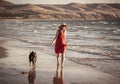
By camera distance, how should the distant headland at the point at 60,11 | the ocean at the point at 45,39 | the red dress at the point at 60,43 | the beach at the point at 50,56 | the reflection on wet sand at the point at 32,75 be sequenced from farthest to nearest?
the distant headland at the point at 60,11, the ocean at the point at 45,39, the red dress at the point at 60,43, the beach at the point at 50,56, the reflection on wet sand at the point at 32,75

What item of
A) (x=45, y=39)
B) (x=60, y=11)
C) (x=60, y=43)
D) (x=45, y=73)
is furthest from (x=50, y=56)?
(x=45, y=39)

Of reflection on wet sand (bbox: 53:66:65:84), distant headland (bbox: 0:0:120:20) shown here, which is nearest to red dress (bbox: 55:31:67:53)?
reflection on wet sand (bbox: 53:66:65:84)

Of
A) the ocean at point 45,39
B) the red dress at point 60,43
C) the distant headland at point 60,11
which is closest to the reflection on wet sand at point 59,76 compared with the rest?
the red dress at point 60,43

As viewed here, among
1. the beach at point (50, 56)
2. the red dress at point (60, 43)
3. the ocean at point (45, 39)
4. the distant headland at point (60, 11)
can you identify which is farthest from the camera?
the distant headland at point (60, 11)

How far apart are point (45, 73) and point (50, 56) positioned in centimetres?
157

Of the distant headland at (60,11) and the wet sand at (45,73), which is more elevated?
the distant headland at (60,11)

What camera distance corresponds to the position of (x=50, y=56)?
7.33 meters

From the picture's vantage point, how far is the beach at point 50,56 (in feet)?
18.1

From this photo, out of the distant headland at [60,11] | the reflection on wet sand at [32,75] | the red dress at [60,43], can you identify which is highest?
the distant headland at [60,11]

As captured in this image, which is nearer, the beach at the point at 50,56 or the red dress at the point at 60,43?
the beach at the point at 50,56

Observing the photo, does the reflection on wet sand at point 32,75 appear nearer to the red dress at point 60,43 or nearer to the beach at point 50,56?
the beach at point 50,56

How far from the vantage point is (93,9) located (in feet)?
28.5

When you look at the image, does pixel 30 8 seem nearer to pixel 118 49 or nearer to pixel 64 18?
pixel 64 18

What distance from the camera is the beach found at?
5.53 m
